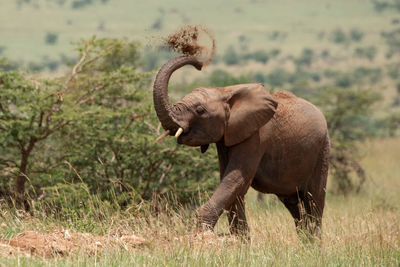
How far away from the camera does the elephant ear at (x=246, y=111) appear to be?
7.72 m

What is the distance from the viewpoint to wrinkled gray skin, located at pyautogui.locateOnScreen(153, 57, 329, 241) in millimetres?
7496

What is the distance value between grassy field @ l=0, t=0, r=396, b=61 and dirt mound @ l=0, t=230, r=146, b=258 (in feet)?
222

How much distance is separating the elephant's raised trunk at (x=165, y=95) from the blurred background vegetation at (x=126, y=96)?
346 mm

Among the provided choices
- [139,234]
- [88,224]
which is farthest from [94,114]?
[139,234]

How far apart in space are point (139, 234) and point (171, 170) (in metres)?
4.83

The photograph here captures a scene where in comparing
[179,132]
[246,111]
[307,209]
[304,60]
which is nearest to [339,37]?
[304,60]

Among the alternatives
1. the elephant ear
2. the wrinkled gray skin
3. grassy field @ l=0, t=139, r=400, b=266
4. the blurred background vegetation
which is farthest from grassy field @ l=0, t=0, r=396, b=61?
the elephant ear

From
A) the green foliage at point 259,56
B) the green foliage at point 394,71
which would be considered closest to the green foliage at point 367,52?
the green foliage at point 394,71

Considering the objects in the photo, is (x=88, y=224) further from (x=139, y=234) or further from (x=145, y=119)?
(x=145, y=119)

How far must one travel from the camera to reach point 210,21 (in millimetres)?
97438

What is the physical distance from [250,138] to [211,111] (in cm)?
57

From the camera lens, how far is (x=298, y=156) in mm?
8266

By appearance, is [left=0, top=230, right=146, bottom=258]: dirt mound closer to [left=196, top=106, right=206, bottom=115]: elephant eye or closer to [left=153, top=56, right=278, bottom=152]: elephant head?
[left=153, top=56, right=278, bottom=152]: elephant head

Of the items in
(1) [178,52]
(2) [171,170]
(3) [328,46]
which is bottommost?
(3) [328,46]
